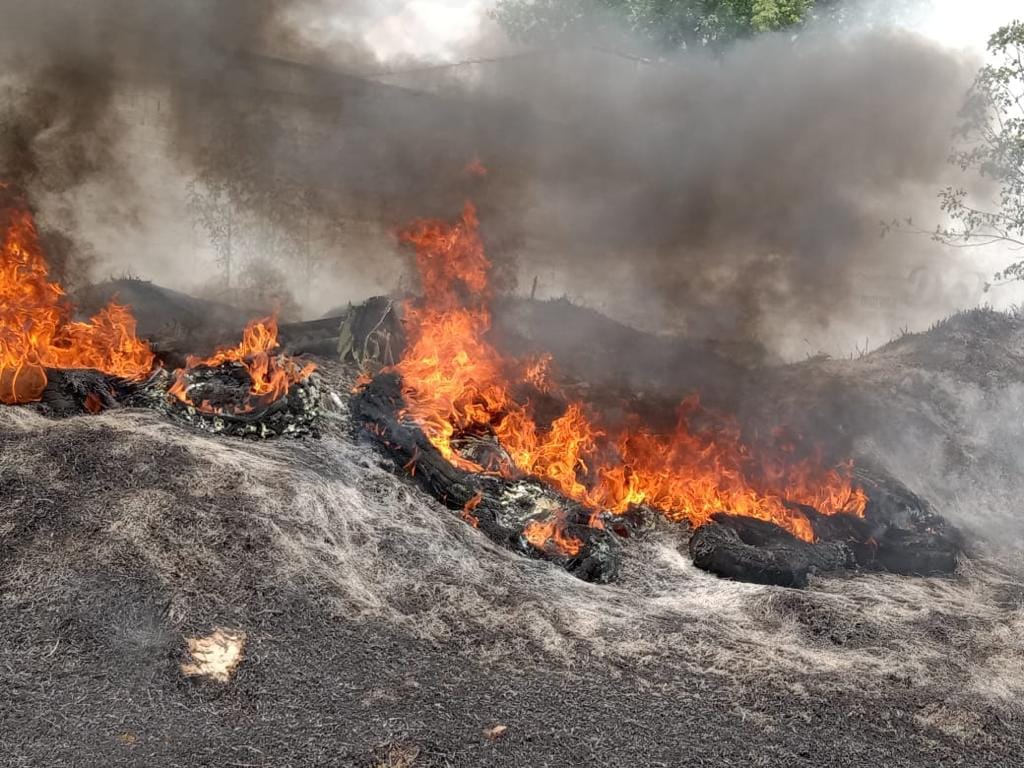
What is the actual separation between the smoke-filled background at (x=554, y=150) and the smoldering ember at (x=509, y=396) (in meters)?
0.07

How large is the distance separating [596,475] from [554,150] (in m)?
7.21

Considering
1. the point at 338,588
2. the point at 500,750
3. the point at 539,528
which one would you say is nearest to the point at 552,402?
the point at 539,528

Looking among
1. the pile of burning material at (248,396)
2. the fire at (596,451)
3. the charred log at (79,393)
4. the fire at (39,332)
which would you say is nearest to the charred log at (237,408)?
the pile of burning material at (248,396)

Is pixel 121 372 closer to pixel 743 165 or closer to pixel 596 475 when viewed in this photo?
pixel 596 475

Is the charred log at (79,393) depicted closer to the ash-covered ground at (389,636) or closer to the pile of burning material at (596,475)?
the ash-covered ground at (389,636)

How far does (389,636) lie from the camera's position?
6.06 m

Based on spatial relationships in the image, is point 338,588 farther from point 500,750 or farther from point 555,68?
point 555,68

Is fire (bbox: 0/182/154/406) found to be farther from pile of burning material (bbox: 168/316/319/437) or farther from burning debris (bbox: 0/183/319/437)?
pile of burning material (bbox: 168/316/319/437)

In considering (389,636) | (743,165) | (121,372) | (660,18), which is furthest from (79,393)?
(660,18)

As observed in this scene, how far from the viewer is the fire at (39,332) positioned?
857 cm

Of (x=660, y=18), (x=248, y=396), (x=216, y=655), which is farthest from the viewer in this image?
(x=660, y=18)

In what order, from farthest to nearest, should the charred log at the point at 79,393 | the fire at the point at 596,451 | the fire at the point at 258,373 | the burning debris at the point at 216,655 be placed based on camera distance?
the fire at the point at 596,451 < the fire at the point at 258,373 < the charred log at the point at 79,393 < the burning debris at the point at 216,655

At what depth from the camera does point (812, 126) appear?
14.0 meters

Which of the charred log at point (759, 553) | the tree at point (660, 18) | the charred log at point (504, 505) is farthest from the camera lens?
the tree at point (660, 18)
